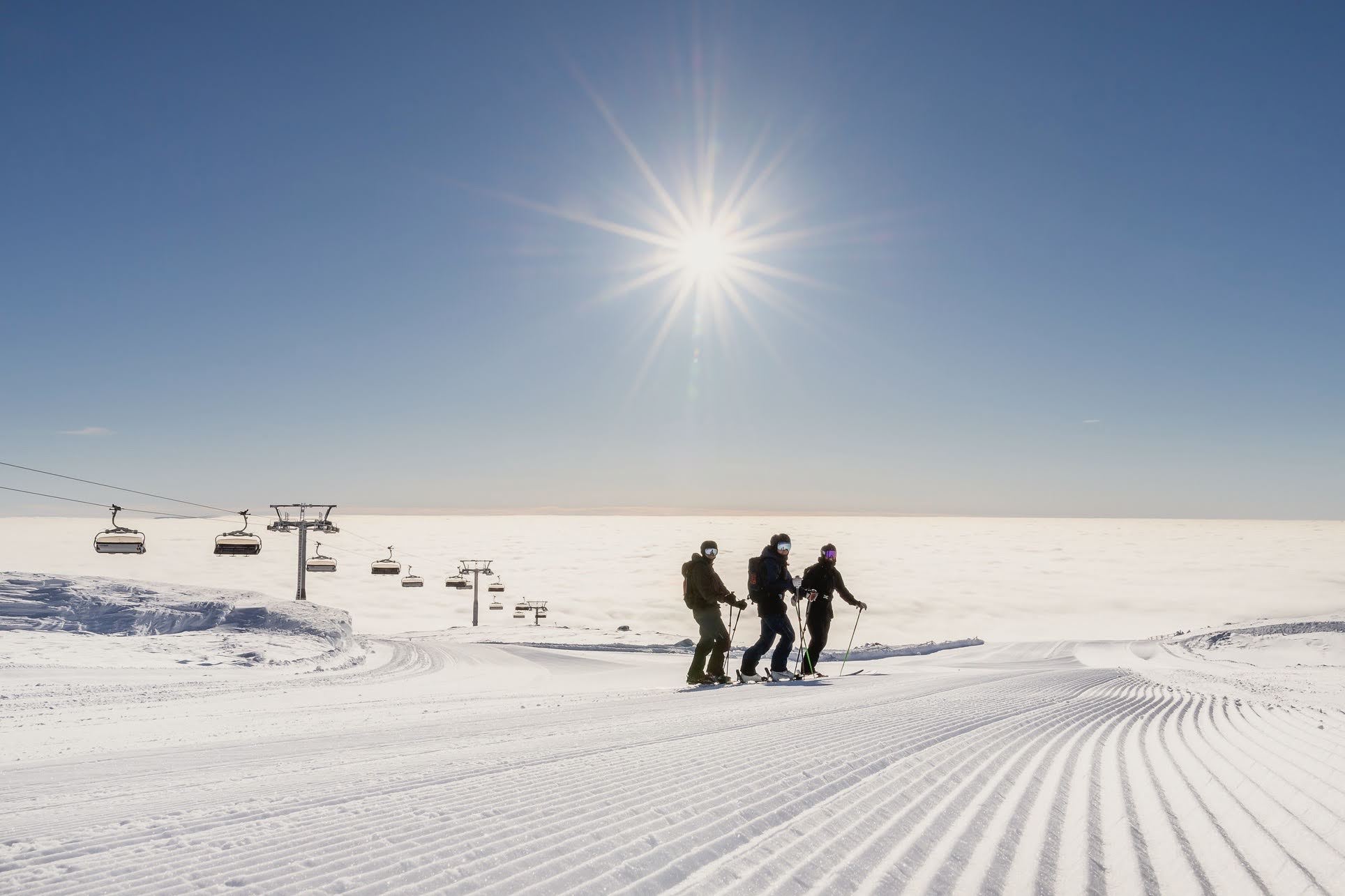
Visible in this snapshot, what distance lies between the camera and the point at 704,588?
31.3 ft

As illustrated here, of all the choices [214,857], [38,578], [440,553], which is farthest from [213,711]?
[440,553]

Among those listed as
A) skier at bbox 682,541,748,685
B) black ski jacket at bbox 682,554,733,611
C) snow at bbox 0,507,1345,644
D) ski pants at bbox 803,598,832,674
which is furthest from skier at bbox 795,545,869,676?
snow at bbox 0,507,1345,644

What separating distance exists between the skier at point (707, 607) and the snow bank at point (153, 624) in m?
8.85

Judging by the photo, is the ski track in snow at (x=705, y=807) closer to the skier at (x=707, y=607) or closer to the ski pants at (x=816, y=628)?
the skier at (x=707, y=607)

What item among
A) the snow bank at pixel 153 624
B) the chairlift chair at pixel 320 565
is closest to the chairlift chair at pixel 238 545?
the snow bank at pixel 153 624

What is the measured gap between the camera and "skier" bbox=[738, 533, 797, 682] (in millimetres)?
10000

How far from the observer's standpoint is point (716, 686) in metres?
8.70

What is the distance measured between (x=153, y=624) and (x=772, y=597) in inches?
504

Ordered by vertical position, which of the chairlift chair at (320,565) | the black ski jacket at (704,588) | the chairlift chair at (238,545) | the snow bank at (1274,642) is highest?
the chairlift chair at (238,545)

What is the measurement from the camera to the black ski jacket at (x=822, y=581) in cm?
1066

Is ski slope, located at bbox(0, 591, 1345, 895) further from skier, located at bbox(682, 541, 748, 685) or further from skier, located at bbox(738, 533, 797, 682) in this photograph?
skier, located at bbox(738, 533, 797, 682)

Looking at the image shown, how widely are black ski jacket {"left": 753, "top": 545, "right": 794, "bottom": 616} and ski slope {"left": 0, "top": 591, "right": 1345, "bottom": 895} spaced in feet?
11.7

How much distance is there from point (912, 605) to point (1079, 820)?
181ft

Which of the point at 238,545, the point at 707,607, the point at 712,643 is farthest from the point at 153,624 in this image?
the point at 707,607
